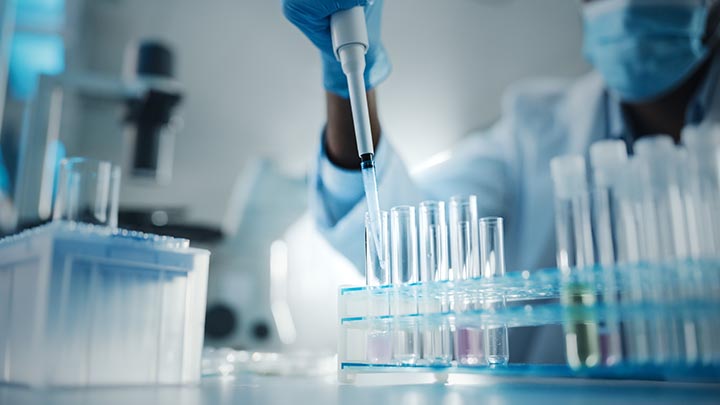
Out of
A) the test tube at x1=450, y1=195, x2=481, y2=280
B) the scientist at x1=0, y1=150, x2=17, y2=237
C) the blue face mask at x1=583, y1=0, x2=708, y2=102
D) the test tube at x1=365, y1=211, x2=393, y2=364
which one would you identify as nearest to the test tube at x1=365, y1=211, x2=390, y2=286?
the test tube at x1=365, y1=211, x2=393, y2=364

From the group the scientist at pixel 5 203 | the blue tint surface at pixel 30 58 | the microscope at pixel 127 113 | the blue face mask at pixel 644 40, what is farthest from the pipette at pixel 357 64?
the blue tint surface at pixel 30 58

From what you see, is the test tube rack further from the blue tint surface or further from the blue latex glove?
the blue tint surface

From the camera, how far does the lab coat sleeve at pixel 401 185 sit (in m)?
1.38

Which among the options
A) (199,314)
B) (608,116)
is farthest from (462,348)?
(608,116)

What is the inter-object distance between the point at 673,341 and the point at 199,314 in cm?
64

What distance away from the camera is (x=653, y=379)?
0.80 m

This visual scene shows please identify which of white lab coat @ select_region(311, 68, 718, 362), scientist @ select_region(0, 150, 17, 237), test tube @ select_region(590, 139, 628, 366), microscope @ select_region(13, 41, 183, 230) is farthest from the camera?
scientist @ select_region(0, 150, 17, 237)

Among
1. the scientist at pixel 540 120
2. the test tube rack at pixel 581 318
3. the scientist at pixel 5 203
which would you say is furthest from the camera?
the scientist at pixel 5 203

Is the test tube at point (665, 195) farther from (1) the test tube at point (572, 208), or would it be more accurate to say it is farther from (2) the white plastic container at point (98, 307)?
(2) the white plastic container at point (98, 307)

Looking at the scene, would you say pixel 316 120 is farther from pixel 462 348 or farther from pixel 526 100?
pixel 462 348

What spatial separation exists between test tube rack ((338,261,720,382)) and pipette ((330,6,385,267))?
0.12 meters

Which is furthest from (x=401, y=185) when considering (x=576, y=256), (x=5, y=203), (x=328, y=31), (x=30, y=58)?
(x=30, y=58)

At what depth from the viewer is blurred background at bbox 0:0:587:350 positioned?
211 centimetres

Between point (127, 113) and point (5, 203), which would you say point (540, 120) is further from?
point (5, 203)
